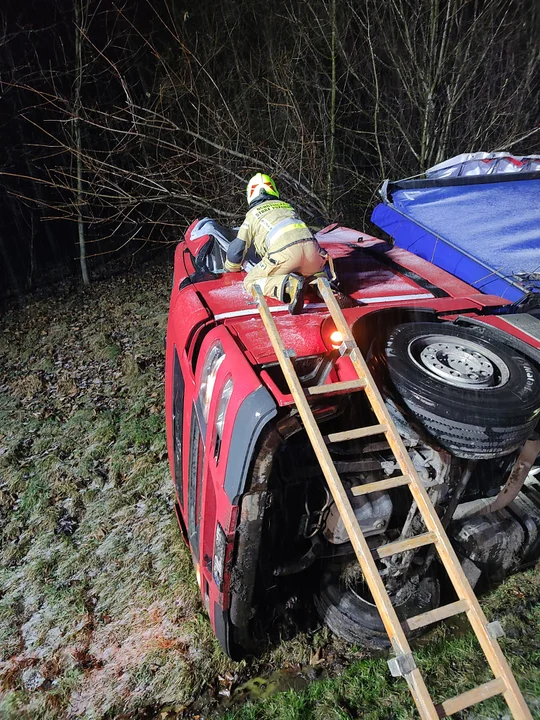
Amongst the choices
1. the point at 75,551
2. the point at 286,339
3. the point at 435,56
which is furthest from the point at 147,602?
the point at 435,56

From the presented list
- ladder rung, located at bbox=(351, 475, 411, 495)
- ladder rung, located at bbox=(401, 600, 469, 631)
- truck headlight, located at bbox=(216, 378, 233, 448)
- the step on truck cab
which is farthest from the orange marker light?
ladder rung, located at bbox=(401, 600, 469, 631)

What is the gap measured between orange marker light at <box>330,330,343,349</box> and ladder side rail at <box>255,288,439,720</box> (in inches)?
16.4

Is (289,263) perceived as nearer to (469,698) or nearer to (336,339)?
(336,339)

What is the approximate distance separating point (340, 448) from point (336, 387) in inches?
14.4

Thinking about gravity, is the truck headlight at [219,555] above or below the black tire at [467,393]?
below

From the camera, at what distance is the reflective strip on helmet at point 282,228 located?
3.76 metres

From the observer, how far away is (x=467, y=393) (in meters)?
2.44

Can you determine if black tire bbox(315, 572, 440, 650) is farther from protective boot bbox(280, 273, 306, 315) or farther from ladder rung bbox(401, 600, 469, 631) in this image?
protective boot bbox(280, 273, 306, 315)

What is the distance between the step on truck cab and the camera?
2398mm

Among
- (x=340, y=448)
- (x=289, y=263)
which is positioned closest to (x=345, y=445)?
(x=340, y=448)

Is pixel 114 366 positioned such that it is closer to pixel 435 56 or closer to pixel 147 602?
pixel 147 602

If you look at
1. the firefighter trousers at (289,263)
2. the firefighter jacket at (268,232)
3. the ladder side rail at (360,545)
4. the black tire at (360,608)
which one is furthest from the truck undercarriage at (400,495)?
the firefighter jacket at (268,232)

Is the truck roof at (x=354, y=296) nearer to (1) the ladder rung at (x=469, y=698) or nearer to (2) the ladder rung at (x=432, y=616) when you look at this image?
(2) the ladder rung at (x=432, y=616)

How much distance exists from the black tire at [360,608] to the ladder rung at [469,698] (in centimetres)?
114
